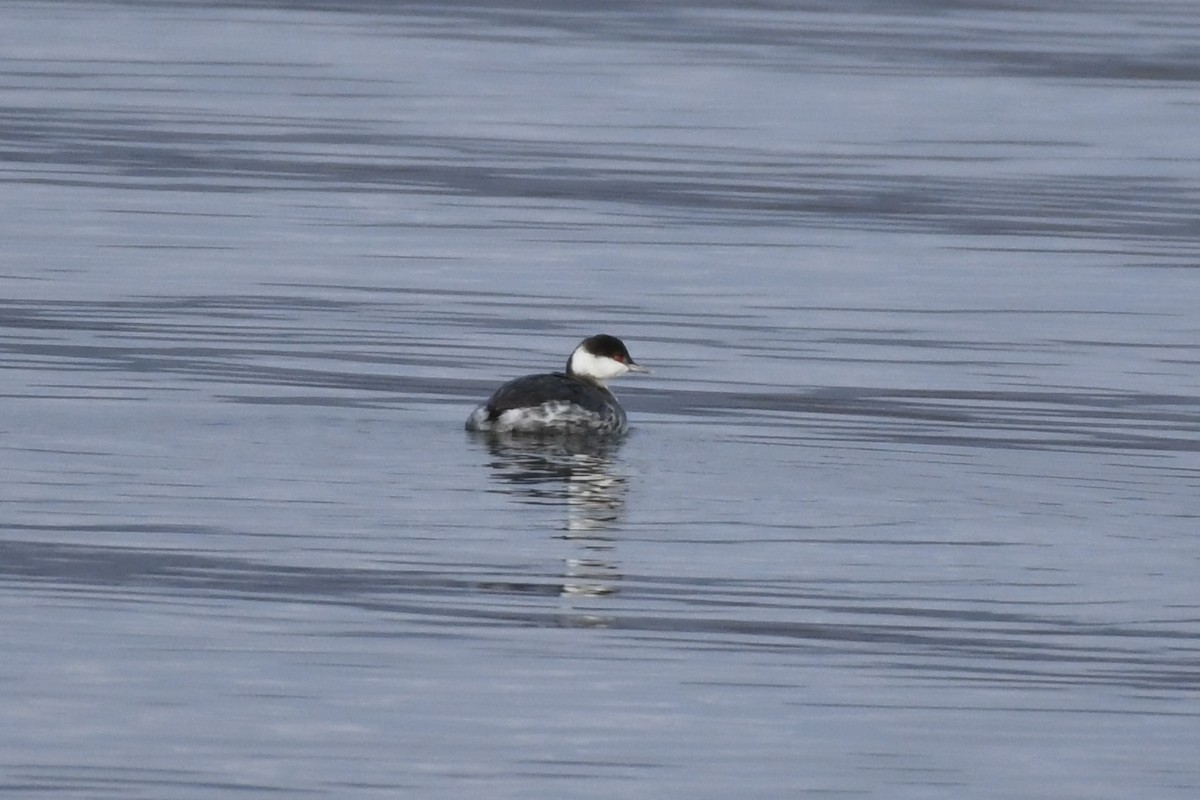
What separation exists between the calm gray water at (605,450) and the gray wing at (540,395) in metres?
0.22

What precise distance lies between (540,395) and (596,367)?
1183 mm

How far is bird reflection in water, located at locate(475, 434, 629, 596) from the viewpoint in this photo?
10.1 m

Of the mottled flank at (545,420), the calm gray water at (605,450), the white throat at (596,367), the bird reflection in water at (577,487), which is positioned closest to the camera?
the calm gray water at (605,450)

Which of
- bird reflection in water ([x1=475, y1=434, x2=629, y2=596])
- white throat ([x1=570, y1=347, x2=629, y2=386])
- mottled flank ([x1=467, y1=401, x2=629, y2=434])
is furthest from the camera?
white throat ([x1=570, y1=347, x2=629, y2=386])

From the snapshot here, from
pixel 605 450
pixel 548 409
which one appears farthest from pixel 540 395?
pixel 605 450

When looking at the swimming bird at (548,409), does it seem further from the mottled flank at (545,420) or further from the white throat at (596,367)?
the white throat at (596,367)

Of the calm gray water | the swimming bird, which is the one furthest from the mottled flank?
the calm gray water

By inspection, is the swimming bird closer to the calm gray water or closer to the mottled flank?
the mottled flank

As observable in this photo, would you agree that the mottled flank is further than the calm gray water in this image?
Yes

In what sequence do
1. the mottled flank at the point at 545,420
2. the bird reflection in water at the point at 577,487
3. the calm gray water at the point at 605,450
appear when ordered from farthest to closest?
the mottled flank at the point at 545,420, the bird reflection in water at the point at 577,487, the calm gray water at the point at 605,450

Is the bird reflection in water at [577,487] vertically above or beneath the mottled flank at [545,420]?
beneath

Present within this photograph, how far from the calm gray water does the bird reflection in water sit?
4cm

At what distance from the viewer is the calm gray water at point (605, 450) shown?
8258 millimetres

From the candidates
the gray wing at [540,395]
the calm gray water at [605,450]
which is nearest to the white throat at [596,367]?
the calm gray water at [605,450]
